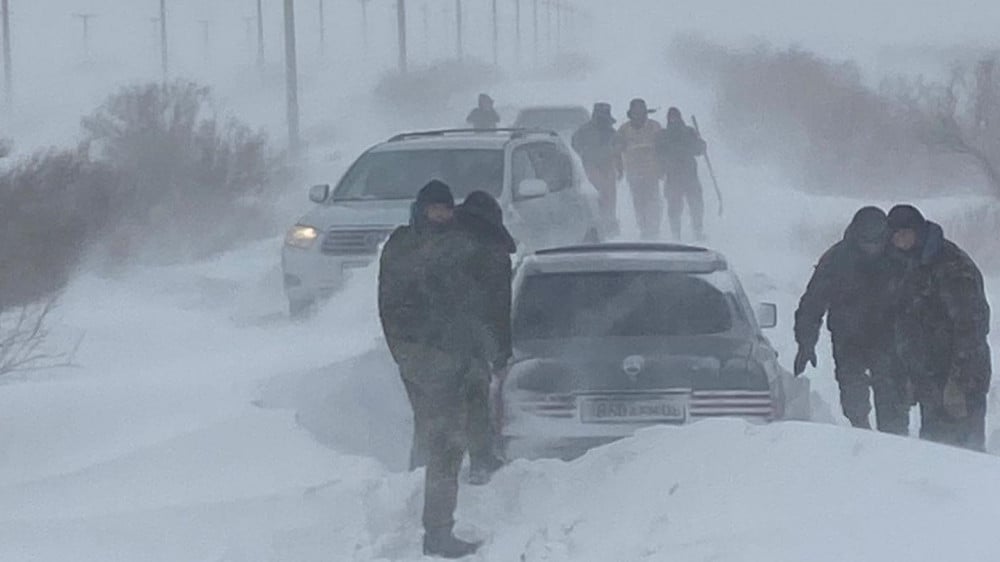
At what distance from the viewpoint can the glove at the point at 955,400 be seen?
25.9 feet

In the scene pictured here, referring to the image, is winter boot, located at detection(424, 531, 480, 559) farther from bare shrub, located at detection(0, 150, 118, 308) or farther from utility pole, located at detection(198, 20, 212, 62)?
utility pole, located at detection(198, 20, 212, 62)

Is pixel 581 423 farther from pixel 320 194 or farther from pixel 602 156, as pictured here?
pixel 602 156

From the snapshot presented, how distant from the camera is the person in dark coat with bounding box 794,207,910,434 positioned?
862 centimetres

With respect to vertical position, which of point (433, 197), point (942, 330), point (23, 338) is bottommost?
point (23, 338)

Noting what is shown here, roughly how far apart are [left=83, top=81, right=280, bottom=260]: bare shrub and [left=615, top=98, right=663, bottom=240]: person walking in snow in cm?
541

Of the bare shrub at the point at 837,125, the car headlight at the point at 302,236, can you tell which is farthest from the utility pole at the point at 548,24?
the car headlight at the point at 302,236

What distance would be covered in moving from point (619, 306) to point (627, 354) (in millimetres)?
563

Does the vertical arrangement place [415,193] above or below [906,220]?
below

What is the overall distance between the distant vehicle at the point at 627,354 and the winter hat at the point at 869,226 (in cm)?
64

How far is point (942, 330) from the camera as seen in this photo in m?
7.99

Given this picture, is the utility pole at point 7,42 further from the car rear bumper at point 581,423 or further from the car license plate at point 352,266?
the car rear bumper at point 581,423

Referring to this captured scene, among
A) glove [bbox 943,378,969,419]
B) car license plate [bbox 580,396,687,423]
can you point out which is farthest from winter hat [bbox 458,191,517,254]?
glove [bbox 943,378,969,419]

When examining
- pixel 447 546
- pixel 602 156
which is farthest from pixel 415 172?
pixel 447 546

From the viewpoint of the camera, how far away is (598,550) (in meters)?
6.74
